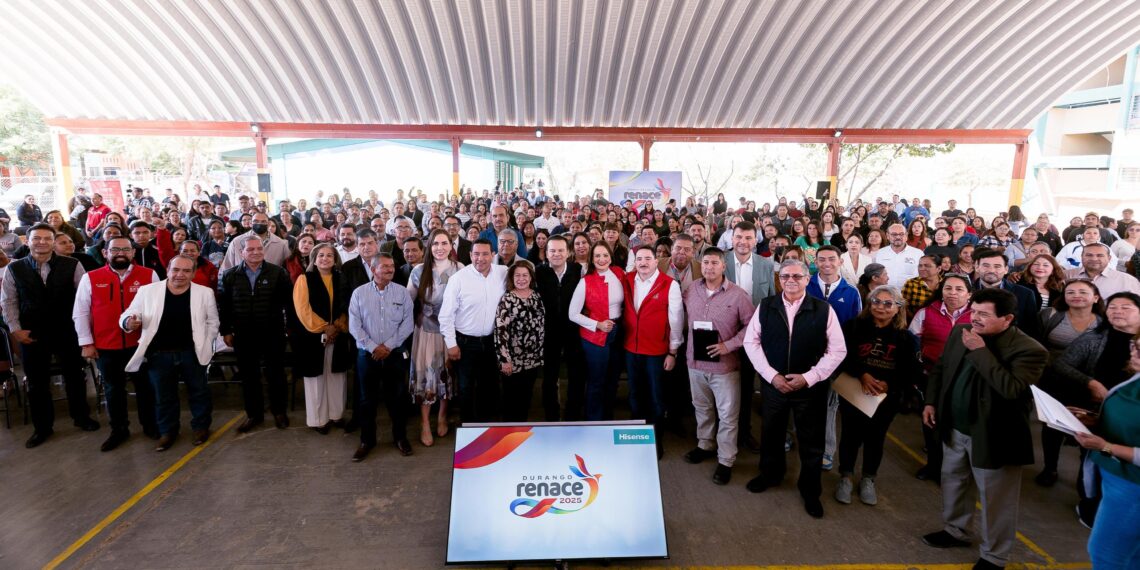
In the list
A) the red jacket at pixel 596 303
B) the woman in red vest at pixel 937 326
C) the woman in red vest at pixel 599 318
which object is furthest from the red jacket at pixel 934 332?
the red jacket at pixel 596 303

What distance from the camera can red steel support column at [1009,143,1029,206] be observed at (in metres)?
19.2

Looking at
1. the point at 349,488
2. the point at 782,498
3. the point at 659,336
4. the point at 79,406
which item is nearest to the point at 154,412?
the point at 79,406

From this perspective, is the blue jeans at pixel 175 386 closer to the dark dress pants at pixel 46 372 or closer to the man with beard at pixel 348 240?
the dark dress pants at pixel 46 372

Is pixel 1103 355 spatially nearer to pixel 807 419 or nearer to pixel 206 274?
pixel 807 419

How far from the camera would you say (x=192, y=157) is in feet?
125

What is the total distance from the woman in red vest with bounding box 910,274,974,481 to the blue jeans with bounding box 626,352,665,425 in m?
1.96

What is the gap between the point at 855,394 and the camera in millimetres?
3936

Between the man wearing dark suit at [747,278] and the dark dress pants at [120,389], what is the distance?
5204 millimetres

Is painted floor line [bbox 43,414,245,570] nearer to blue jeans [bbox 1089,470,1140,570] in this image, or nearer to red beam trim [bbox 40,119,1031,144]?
blue jeans [bbox 1089,470,1140,570]

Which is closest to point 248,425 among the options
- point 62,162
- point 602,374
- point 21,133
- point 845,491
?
point 602,374

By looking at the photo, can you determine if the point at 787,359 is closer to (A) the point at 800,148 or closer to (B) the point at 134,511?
(B) the point at 134,511

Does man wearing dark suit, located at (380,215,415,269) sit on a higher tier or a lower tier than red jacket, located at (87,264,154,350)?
higher

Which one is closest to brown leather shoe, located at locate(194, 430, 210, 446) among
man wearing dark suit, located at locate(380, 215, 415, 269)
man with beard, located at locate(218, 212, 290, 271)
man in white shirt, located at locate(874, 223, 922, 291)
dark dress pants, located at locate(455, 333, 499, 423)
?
man with beard, located at locate(218, 212, 290, 271)

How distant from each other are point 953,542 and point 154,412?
21.0ft
